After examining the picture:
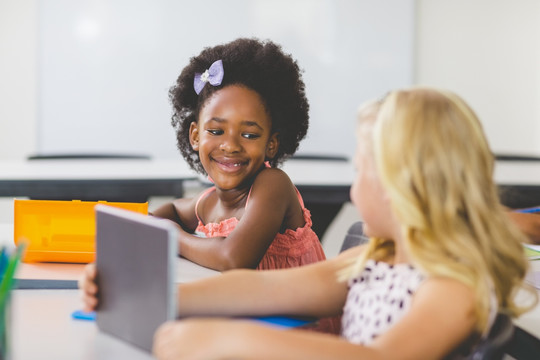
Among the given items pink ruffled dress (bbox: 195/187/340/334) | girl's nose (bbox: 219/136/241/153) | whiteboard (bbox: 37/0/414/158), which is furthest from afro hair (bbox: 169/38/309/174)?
whiteboard (bbox: 37/0/414/158)

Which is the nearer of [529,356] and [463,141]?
[463,141]

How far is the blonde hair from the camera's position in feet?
2.56

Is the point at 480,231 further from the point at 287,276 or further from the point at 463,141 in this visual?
the point at 287,276

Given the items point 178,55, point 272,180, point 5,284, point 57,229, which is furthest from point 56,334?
point 178,55

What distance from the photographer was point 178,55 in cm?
459

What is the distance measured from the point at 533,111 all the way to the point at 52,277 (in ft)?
14.9

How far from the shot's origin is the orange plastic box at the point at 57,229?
1.34m

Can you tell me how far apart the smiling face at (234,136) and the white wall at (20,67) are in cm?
336

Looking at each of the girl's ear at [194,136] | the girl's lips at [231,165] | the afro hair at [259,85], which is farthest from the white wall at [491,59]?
the girl's lips at [231,165]

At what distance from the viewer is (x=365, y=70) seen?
476cm

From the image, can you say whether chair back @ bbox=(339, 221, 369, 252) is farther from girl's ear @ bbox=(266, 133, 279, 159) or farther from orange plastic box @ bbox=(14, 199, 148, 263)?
orange plastic box @ bbox=(14, 199, 148, 263)

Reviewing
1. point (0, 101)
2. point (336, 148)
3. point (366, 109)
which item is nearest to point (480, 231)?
point (366, 109)

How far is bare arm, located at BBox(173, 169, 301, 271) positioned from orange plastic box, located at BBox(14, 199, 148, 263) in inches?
6.3

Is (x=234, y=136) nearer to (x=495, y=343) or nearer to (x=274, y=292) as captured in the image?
(x=274, y=292)
